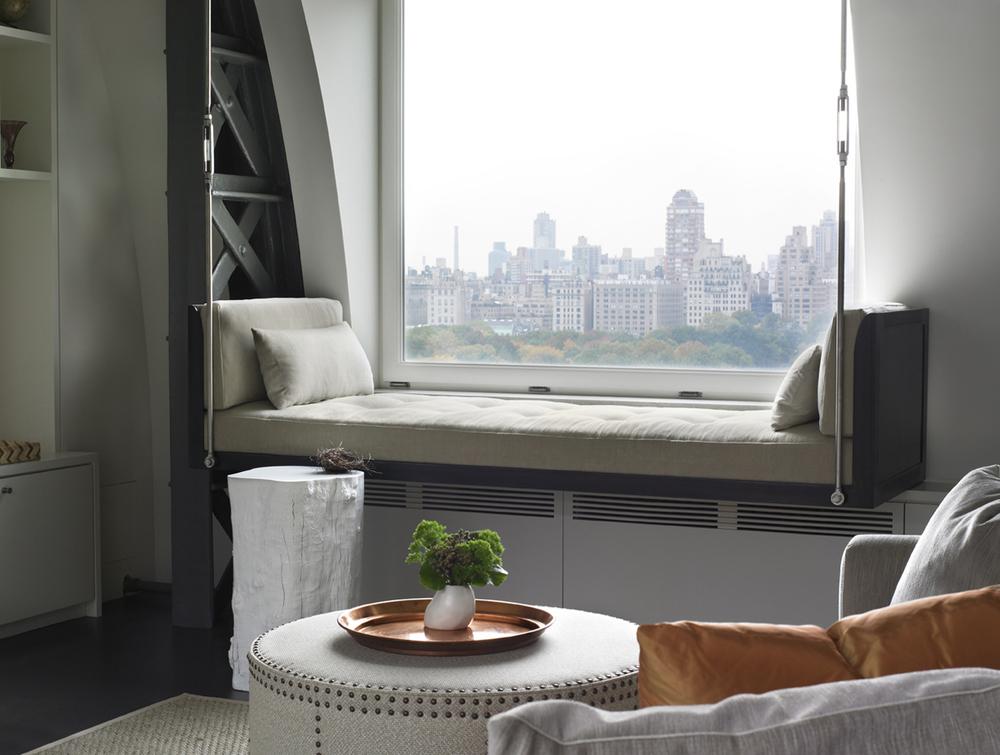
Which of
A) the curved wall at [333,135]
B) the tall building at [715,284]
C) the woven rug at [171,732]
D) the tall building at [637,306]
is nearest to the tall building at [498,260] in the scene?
the tall building at [637,306]

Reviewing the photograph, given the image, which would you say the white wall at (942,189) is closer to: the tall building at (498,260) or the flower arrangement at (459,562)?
the tall building at (498,260)

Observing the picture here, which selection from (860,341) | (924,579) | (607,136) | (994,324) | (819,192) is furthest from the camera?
(607,136)

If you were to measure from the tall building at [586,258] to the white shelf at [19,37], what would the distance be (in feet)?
7.51

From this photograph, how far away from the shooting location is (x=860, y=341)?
3.71m

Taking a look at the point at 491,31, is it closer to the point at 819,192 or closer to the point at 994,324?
the point at 819,192

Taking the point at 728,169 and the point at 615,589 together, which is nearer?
the point at 615,589

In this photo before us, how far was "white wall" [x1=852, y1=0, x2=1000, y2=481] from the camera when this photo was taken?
13.7 ft

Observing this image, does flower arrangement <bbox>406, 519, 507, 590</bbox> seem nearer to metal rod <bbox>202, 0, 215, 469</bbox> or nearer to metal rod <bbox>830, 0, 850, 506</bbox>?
metal rod <bbox>830, 0, 850, 506</bbox>

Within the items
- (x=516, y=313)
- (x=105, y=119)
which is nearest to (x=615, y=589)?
(x=516, y=313)

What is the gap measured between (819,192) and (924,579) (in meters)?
2.91

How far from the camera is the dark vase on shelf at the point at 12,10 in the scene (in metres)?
4.83

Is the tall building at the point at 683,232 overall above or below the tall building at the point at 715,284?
above

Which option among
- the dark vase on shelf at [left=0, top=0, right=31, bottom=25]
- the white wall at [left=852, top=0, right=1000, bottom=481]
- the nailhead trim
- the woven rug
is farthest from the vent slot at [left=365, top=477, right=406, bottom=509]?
the dark vase on shelf at [left=0, top=0, right=31, bottom=25]

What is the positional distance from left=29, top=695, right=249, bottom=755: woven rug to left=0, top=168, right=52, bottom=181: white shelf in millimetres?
2166
